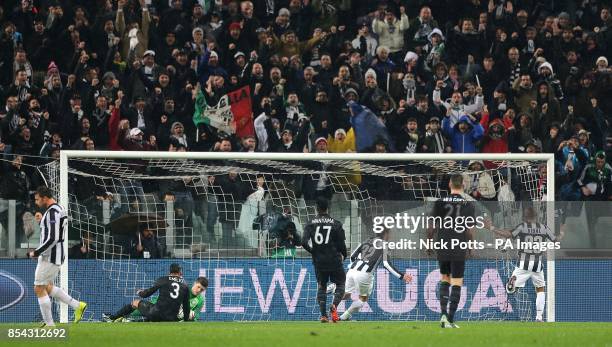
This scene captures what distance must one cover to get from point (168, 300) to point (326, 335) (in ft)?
15.0

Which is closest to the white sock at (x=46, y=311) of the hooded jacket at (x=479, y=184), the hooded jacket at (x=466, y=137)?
the hooded jacket at (x=479, y=184)

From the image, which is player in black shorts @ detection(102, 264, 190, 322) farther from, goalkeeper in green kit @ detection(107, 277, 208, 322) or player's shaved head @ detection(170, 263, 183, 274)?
goalkeeper in green kit @ detection(107, 277, 208, 322)

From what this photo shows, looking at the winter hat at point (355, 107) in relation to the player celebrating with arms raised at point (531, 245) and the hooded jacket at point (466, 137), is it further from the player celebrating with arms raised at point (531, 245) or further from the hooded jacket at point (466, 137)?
the player celebrating with arms raised at point (531, 245)

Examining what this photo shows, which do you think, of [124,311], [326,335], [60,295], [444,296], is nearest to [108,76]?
[124,311]

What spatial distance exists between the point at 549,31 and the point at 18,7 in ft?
34.3

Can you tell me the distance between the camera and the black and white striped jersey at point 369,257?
20234mm

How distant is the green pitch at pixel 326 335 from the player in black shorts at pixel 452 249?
366 millimetres

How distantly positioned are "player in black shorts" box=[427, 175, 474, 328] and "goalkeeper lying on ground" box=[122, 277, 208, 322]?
3.79 metres

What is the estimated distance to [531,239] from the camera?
67.8 feet

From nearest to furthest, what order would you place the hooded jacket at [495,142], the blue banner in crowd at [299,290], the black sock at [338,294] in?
the black sock at [338,294] → the blue banner in crowd at [299,290] → the hooded jacket at [495,142]

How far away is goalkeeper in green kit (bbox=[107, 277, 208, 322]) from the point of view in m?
20.0

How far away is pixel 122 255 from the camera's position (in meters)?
20.8

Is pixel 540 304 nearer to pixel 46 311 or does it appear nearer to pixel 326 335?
pixel 326 335

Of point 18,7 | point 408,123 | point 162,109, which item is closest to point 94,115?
point 162,109
